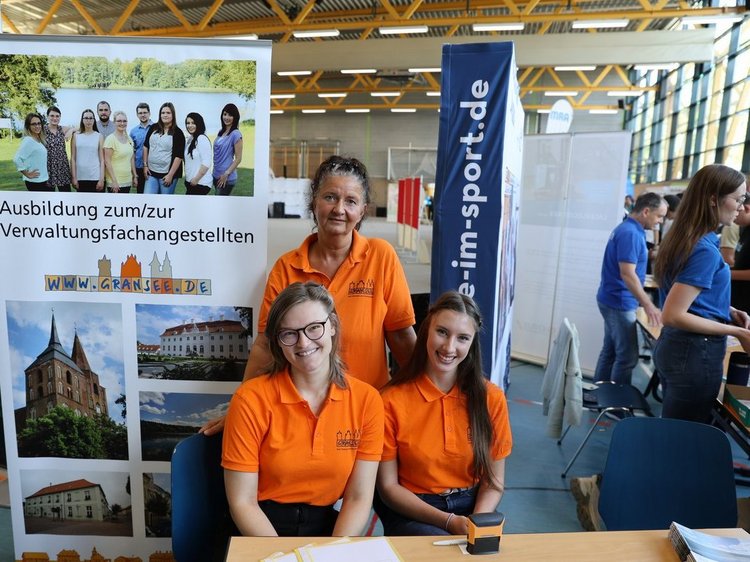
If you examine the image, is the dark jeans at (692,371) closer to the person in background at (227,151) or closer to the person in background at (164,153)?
the person in background at (227,151)

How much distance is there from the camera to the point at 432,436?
5.48ft

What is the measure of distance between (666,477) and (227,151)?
1905 millimetres

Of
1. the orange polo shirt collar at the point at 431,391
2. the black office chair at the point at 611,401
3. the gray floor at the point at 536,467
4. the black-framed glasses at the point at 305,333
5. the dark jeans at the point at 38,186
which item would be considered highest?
the dark jeans at the point at 38,186

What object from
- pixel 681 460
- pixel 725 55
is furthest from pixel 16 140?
pixel 725 55

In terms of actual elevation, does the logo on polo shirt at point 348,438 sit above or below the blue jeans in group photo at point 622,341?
above

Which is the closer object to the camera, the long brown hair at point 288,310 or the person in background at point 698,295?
the long brown hair at point 288,310

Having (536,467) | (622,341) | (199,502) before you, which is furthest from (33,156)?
(622,341)

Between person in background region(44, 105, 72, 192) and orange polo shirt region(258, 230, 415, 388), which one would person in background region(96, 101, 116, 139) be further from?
orange polo shirt region(258, 230, 415, 388)

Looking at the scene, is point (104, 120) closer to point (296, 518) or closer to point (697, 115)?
point (296, 518)

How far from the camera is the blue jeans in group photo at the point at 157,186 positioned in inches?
76.1

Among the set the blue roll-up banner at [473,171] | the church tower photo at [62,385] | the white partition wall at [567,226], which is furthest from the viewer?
the white partition wall at [567,226]

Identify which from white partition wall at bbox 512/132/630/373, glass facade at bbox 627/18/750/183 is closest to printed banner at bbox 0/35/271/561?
white partition wall at bbox 512/132/630/373

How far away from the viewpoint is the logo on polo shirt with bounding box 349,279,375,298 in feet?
6.08

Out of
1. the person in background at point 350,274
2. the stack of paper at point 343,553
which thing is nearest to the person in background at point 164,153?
the person in background at point 350,274
